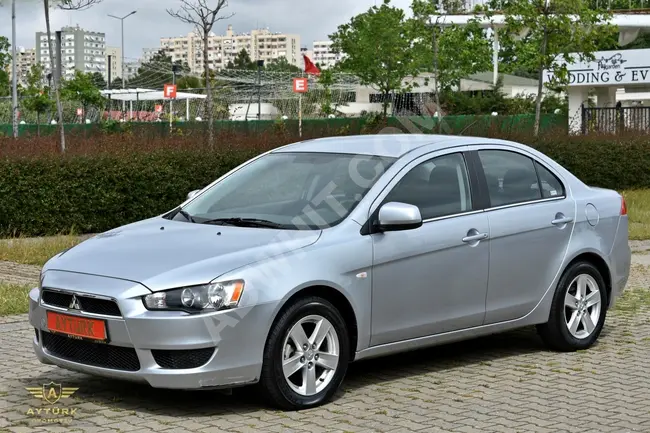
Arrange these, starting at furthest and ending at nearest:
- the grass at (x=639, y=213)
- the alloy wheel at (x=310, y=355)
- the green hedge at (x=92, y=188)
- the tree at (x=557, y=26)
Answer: the tree at (x=557, y=26) < the grass at (x=639, y=213) < the green hedge at (x=92, y=188) < the alloy wheel at (x=310, y=355)

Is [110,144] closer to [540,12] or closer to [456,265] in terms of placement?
[456,265]

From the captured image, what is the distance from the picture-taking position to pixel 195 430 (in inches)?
240

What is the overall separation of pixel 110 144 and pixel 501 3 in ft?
55.4

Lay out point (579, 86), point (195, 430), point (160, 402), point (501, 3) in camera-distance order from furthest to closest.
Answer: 1. point (579, 86)
2. point (501, 3)
3. point (160, 402)
4. point (195, 430)

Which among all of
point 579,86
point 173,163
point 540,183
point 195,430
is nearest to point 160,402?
point 195,430

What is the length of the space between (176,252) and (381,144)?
199 centimetres

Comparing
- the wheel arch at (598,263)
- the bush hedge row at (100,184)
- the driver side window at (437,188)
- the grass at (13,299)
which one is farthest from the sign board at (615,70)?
the driver side window at (437,188)

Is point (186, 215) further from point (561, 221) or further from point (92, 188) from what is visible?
point (92, 188)

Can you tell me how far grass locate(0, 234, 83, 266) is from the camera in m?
14.3

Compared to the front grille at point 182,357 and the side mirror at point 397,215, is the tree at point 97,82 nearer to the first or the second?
the side mirror at point 397,215

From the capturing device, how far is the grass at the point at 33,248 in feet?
47.0

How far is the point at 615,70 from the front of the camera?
42.8m

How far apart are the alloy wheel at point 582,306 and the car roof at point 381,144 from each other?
1.23 metres

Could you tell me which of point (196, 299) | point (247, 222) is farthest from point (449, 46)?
point (196, 299)
